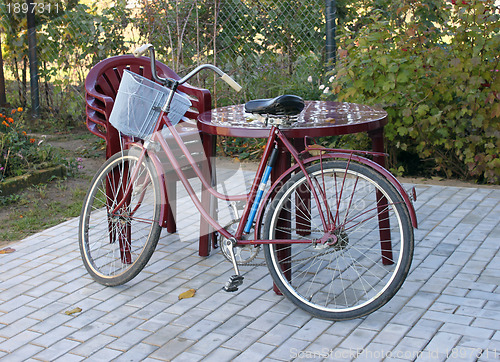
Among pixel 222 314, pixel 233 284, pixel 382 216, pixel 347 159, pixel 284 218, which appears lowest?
pixel 222 314

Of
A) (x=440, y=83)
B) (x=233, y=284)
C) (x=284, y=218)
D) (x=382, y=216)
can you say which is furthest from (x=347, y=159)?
(x=440, y=83)

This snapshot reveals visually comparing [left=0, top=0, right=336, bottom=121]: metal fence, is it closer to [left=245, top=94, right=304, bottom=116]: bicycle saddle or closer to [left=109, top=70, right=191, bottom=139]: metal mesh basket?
[left=109, top=70, right=191, bottom=139]: metal mesh basket

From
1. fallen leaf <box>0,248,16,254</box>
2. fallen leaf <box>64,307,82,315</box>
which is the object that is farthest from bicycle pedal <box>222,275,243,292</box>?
fallen leaf <box>0,248,16,254</box>

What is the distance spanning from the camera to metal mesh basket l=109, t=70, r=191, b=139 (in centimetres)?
333

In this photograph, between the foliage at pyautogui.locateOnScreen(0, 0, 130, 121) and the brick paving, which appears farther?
the foliage at pyautogui.locateOnScreen(0, 0, 130, 121)

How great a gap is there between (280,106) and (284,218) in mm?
608

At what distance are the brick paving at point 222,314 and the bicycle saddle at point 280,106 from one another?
3.39 ft

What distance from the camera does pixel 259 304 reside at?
129 inches

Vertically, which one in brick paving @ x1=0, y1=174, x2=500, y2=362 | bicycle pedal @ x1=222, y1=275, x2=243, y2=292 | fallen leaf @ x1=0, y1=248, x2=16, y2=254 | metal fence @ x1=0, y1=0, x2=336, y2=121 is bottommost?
brick paving @ x1=0, y1=174, x2=500, y2=362

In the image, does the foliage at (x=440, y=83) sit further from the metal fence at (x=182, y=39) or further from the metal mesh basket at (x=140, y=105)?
the metal mesh basket at (x=140, y=105)

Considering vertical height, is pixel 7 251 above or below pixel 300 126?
below

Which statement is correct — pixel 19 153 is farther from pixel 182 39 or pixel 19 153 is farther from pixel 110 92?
pixel 182 39

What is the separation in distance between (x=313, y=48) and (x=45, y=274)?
432 centimetres

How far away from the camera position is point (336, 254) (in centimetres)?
385
